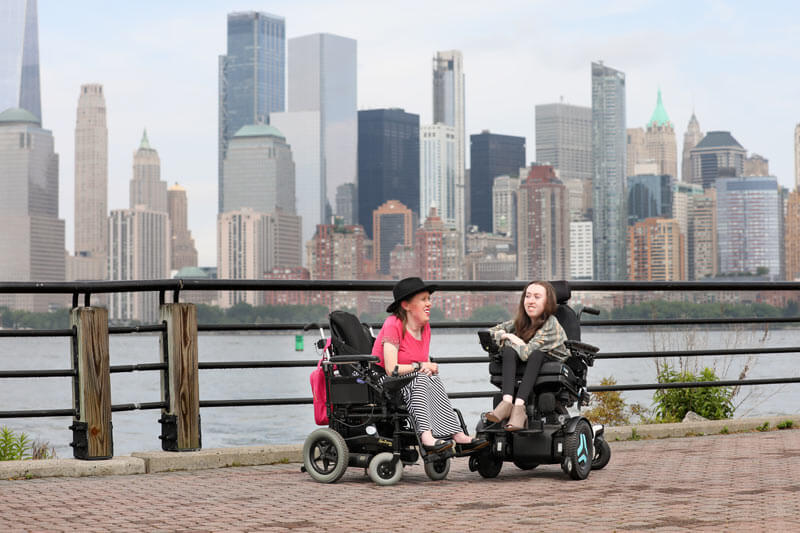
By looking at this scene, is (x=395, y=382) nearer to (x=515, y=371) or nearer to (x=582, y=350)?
(x=515, y=371)

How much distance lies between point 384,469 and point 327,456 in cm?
36

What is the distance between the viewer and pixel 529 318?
6723mm

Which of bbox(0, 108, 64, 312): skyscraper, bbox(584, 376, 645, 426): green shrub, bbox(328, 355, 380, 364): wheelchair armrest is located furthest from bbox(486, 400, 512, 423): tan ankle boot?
bbox(0, 108, 64, 312): skyscraper

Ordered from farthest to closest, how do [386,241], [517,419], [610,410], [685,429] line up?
[386,241], [610,410], [685,429], [517,419]

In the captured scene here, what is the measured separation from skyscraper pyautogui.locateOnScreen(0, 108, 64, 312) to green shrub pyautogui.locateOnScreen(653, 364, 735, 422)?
15097 cm

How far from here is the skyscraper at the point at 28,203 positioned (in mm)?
167625

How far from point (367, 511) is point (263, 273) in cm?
17997

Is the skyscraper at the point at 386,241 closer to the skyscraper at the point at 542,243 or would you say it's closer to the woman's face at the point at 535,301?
the skyscraper at the point at 542,243

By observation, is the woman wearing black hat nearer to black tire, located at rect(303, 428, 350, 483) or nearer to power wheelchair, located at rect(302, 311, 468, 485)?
power wheelchair, located at rect(302, 311, 468, 485)

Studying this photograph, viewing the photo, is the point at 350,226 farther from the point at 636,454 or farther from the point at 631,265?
the point at 636,454

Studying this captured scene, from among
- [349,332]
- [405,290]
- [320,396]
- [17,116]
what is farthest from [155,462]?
[17,116]

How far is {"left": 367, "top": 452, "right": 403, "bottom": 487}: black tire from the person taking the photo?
630 cm

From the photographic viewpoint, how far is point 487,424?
6582 millimetres

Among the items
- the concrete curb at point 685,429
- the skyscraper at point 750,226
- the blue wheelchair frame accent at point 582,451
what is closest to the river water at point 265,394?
the concrete curb at point 685,429
